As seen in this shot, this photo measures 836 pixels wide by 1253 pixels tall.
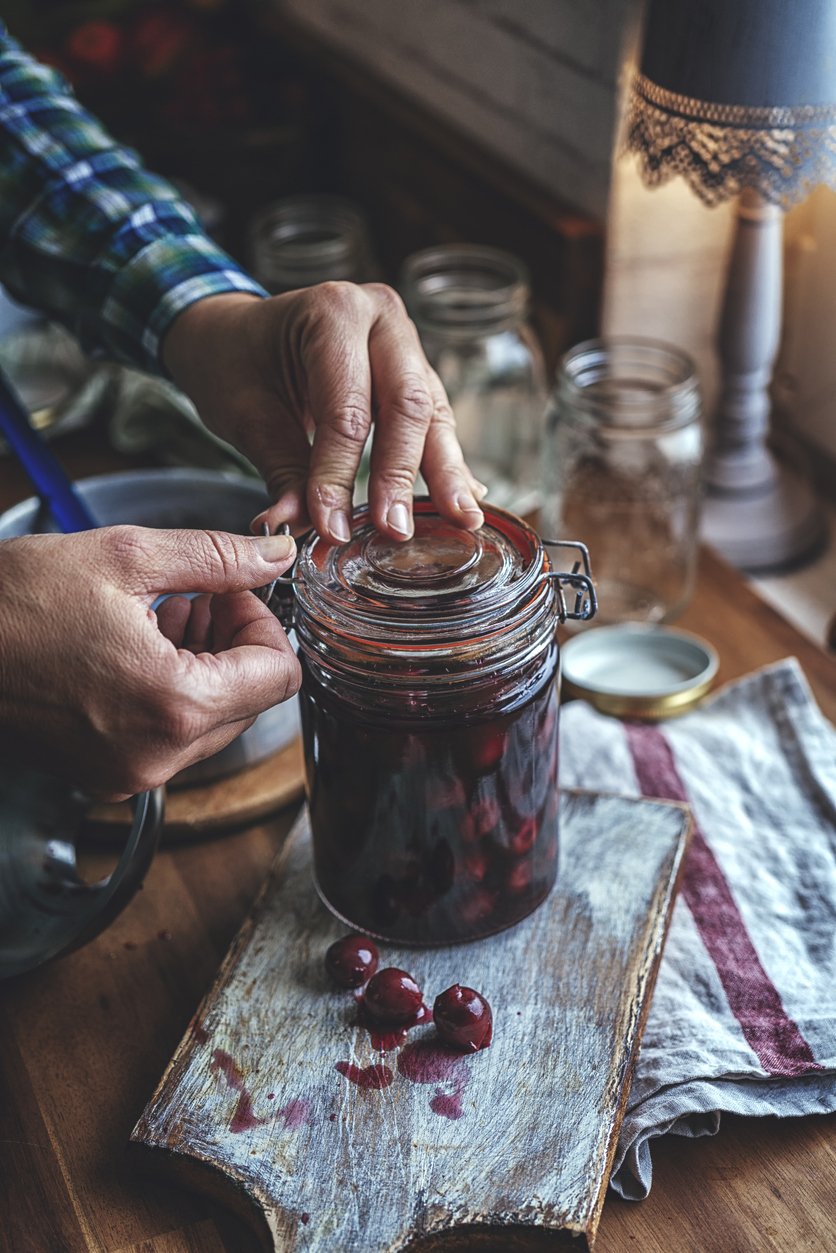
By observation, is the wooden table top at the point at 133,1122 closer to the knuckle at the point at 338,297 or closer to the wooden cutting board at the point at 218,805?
the wooden cutting board at the point at 218,805

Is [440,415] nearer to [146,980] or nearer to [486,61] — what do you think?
[146,980]

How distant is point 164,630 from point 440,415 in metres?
0.25

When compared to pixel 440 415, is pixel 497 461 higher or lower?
lower

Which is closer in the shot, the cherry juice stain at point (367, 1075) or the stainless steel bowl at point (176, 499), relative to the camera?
the cherry juice stain at point (367, 1075)

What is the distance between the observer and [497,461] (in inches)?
57.4

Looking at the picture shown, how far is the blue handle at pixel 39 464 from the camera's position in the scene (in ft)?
3.33

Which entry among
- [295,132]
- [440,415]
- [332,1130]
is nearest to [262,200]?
[295,132]

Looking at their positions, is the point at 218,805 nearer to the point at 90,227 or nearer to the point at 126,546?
the point at 126,546

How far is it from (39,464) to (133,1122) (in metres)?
0.52

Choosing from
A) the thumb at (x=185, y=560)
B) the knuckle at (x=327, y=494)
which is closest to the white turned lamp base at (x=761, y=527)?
the knuckle at (x=327, y=494)

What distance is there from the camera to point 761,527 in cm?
133

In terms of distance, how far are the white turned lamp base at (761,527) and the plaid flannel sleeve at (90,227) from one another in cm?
58

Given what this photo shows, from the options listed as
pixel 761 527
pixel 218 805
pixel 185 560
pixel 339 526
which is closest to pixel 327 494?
pixel 339 526

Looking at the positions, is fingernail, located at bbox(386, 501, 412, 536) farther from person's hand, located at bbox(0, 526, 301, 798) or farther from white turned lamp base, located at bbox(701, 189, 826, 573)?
white turned lamp base, located at bbox(701, 189, 826, 573)
